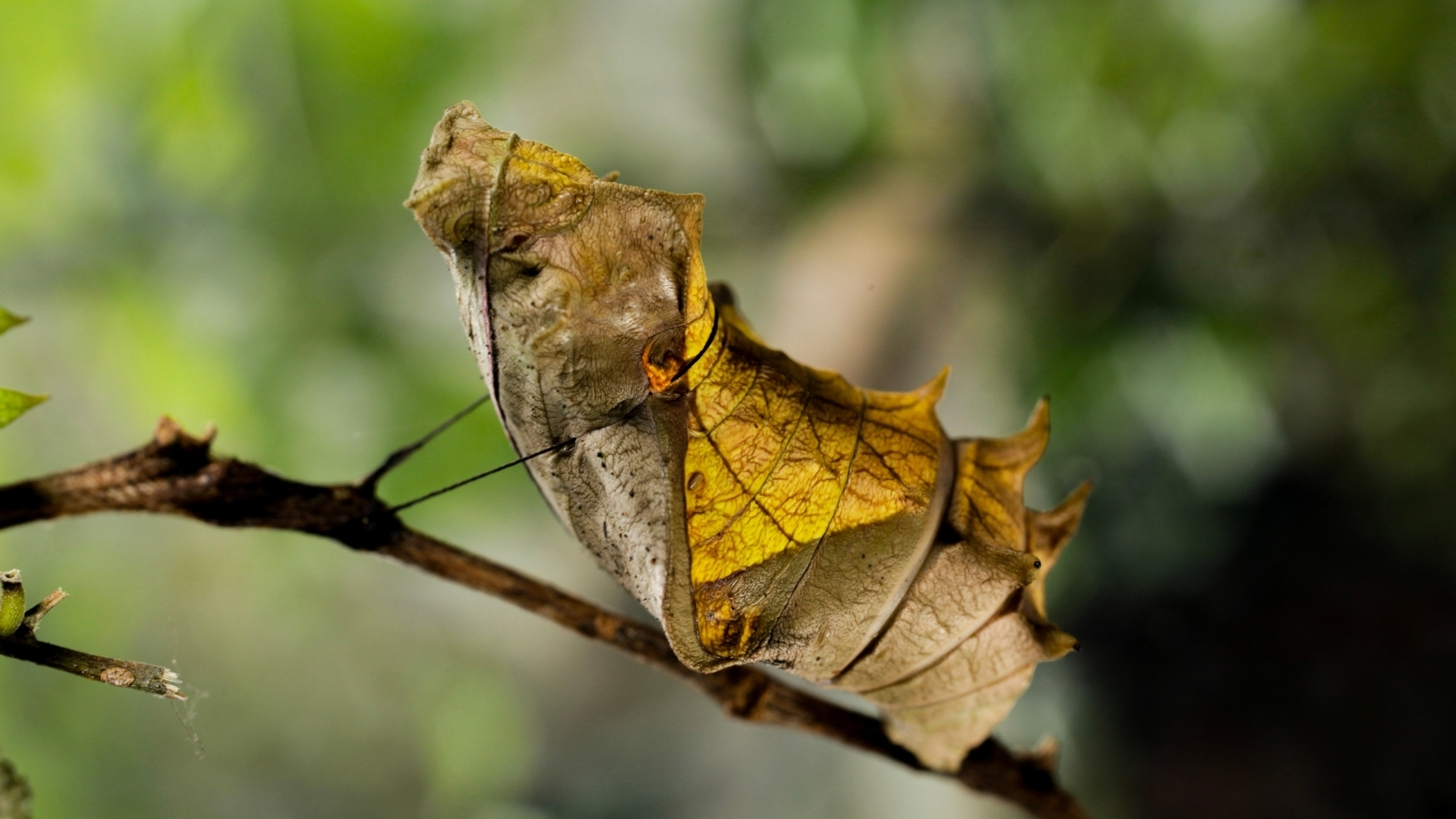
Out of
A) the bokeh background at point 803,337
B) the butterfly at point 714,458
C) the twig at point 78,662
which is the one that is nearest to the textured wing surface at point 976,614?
the butterfly at point 714,458

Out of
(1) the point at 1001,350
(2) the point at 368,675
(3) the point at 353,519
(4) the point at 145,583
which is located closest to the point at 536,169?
(3) the point at 353,519

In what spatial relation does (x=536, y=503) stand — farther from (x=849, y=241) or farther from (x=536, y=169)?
(x=536, y=169)

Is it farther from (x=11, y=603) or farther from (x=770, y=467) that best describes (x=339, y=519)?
(x=770, y=467)

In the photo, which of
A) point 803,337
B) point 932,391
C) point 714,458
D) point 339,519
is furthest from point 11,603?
point 803,337

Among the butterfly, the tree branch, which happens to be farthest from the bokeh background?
the butterfly

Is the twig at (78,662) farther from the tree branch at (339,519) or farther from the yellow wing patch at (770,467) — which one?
the yellow wing patch at (770,467)
